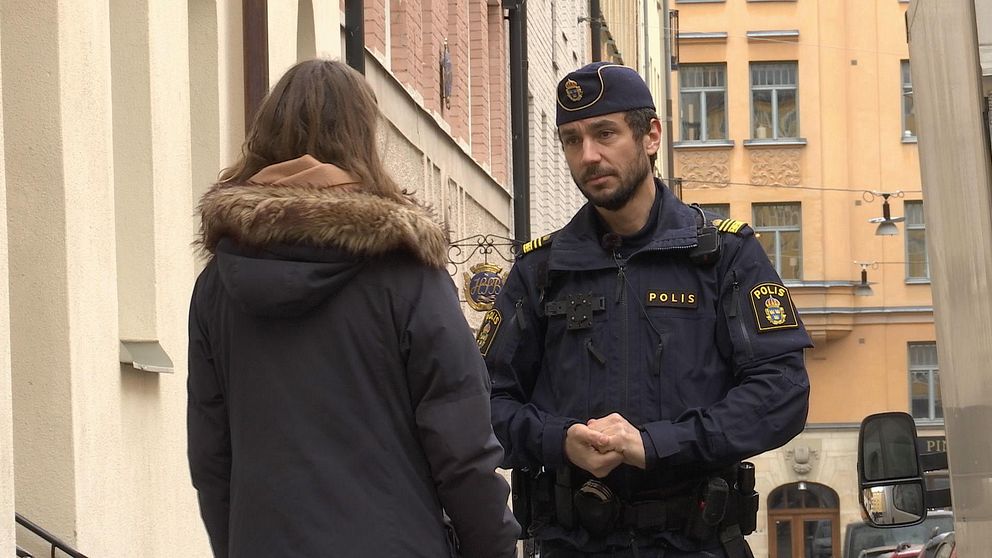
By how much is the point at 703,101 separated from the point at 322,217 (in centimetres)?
4706

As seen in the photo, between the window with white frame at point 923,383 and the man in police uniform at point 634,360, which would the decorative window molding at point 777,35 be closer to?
the window with white frame at point 923,383

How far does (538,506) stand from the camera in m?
4.94

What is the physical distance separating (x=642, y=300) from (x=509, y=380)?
1.26ft

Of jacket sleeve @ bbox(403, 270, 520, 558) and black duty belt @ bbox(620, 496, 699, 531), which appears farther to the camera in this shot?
black duty belt @ bbox(620, 496, 699, 531)

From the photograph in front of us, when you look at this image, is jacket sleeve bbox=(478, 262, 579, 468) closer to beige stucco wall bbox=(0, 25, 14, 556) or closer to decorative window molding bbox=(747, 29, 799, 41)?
beige stucco wall bbox=(0, 25, 14, 556)

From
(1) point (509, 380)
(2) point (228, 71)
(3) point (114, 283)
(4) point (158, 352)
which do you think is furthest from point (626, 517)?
(2) point (228, 71)

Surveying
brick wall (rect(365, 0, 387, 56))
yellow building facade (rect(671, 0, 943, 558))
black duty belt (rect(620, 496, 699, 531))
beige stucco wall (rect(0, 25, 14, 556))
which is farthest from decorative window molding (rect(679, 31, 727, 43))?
black duty belt (rect(620, 496, 699, 531))

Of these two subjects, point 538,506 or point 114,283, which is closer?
point 538,506

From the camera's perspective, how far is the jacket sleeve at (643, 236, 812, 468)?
4.65 metres

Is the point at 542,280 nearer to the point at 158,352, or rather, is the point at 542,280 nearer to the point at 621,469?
the point at 621,469

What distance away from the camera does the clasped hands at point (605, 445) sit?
4625 millimetres

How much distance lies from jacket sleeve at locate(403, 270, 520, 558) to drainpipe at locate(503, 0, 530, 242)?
19205 millimetres

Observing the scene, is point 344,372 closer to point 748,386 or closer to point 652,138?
point 748,386

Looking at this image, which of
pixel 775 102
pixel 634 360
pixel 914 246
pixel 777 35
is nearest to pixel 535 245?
pixel 634 360
